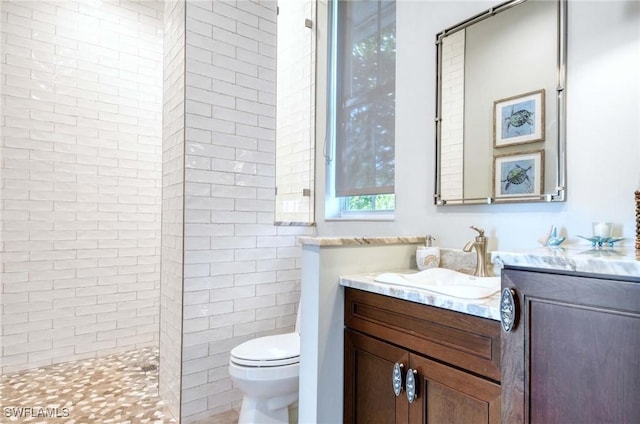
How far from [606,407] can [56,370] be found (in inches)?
130

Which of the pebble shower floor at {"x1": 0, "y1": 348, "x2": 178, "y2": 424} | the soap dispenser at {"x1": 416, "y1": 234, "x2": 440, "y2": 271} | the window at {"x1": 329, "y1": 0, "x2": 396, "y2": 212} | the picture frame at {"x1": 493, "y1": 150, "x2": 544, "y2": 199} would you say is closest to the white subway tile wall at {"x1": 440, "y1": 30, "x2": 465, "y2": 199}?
the picture frame at {"x1": 493, "y1": 150, "x2": 544, "y2": 199}

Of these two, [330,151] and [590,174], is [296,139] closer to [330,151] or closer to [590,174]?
[330,151]

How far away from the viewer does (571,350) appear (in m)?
0.80

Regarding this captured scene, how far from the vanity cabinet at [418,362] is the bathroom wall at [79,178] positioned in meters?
2.41

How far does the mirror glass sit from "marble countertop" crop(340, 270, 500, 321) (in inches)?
47.6

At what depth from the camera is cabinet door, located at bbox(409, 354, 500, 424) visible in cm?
98

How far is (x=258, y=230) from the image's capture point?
7.58 feet

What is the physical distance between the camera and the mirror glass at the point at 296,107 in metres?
2.59

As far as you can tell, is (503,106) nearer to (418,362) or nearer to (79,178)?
(418,362)

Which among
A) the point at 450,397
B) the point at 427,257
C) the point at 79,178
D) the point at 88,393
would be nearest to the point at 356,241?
the point at 427,257

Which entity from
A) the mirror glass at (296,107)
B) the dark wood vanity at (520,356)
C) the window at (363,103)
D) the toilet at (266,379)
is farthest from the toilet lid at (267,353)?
the window at (363,103)

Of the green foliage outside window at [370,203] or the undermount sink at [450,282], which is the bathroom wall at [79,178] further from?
the undermount sink at [450,282]

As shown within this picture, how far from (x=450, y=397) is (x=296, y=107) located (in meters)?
2.17

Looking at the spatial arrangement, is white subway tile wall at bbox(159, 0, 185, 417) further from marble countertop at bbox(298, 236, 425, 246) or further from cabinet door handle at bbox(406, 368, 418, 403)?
cabinet door handle at bbox(406, 368, 418, 403)
